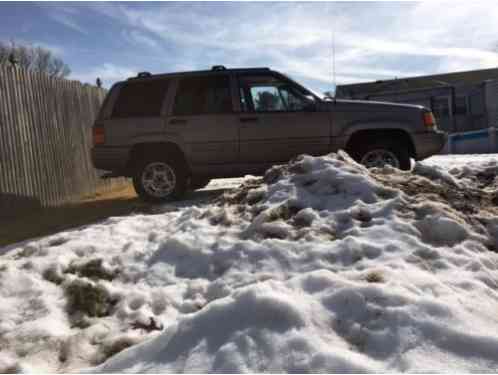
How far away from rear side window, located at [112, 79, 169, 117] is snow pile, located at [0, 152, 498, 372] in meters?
2.57

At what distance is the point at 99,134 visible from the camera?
6.44m

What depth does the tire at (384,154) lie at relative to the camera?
635 centimetres

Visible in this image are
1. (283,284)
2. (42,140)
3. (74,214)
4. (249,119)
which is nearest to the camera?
(283,284)

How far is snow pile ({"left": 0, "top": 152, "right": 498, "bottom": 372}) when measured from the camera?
Answer: 1.96 meters

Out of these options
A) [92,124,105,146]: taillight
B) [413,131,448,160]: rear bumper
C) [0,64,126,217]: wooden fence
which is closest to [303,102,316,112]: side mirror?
[413,131,448,160]: rear bumper

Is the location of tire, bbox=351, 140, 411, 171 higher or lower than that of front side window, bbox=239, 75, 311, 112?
lower

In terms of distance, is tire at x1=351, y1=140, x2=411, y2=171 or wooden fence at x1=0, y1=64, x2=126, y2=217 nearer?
tire at x1=351, y1=140, x2=411, y2=171

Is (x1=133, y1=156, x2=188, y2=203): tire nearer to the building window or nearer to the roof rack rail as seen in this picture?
the roof rack rail

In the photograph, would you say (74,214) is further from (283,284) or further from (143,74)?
(283,284)

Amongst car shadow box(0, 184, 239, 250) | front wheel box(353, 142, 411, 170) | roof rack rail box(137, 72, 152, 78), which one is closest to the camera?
car shadow box(0, 184, 239, 250)

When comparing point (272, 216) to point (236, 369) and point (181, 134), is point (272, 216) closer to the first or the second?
point (236, 369)

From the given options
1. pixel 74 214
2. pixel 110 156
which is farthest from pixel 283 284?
pixel 74 214

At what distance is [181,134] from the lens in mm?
6438

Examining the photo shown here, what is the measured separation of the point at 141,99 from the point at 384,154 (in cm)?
395
